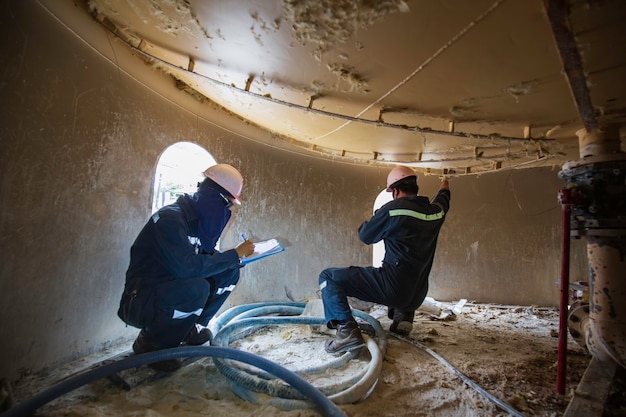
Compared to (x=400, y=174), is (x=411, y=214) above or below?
below

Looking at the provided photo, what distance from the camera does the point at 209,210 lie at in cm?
188

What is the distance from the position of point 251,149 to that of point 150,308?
199cm

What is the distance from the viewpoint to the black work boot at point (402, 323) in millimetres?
2467

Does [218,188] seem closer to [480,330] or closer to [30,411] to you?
[30,411]

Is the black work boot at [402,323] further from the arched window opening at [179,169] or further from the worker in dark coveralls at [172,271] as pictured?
the arched window opening at [179,169]

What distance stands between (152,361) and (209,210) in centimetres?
85

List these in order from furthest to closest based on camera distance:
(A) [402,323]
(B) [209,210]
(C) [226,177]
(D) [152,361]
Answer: (A) [402,323] < (C) [226,177] < (B) [209,210] < (D) [152,361]

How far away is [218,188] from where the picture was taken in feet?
6.44

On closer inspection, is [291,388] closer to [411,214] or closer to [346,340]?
[346,340]

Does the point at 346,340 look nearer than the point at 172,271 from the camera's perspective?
No

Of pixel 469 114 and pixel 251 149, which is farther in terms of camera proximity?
pixel 251 149

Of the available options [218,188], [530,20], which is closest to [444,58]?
[530,20]

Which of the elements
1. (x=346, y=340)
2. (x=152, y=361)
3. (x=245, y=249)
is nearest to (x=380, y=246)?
(x=346, y=340)

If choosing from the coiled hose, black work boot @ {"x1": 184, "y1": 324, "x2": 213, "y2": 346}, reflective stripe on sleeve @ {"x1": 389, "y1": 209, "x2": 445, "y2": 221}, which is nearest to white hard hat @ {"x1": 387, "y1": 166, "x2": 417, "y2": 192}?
reflective stripe on sleeve @ {"x1": 389, "y1": 209, "x2": 445, "y2": 221}
